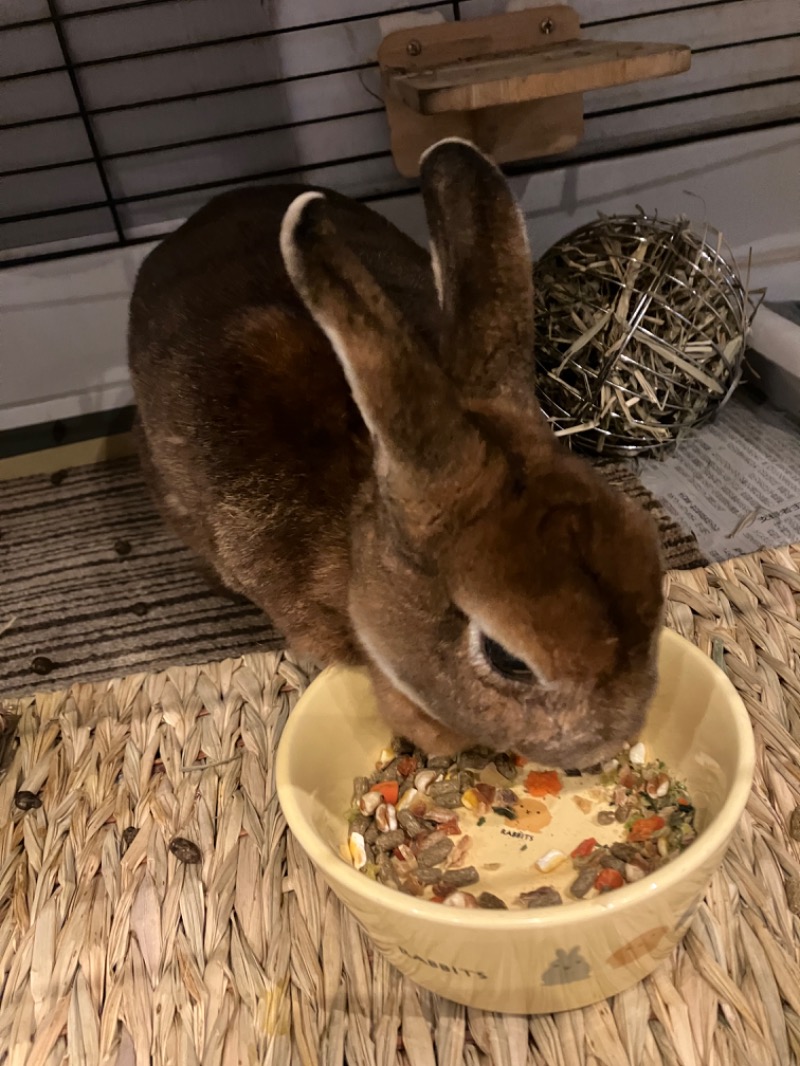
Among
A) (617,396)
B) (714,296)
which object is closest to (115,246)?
(617,396)

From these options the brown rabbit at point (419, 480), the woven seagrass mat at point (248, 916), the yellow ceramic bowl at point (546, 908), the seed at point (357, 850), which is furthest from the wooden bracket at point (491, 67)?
the seed at point (357, 850)

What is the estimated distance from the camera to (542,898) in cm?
75

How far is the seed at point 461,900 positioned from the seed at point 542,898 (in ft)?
0.15

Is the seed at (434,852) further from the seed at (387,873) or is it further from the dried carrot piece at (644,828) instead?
the dried carrot piece at (644,828)

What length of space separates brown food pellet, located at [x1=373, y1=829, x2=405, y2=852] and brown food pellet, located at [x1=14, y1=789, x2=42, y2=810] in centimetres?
43

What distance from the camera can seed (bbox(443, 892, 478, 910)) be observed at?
29.4 inches

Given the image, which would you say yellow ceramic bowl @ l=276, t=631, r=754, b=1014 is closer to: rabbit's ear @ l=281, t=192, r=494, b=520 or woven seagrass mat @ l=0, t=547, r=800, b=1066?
woven seagrass mat @ l=0, t=547, r=800, b=1066

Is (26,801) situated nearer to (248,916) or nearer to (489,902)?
(248,916)

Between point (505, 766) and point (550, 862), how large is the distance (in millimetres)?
120

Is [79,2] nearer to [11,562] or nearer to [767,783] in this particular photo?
[11,562]

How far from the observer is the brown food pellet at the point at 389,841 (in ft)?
2.79

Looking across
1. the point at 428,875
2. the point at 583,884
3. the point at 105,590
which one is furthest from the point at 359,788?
the point at 105,590

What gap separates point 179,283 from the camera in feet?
3.58

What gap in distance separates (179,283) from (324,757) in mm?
609
